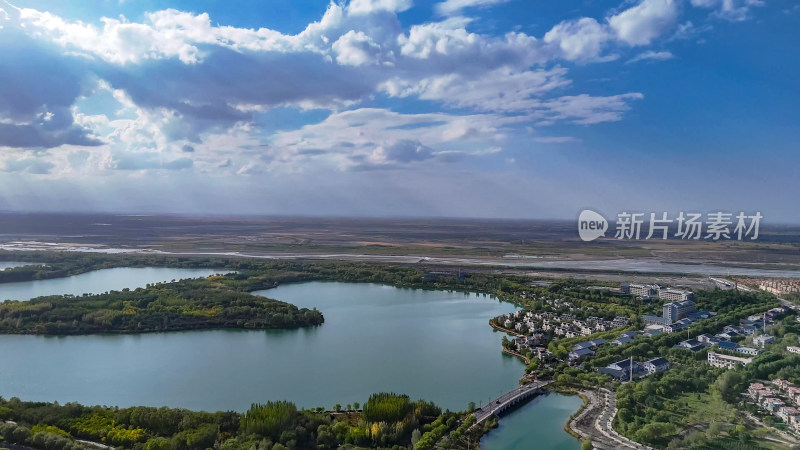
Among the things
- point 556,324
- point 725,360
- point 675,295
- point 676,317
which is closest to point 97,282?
point 556,324

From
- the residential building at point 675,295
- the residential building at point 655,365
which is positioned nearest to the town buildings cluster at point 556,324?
the residential building at point 655,365

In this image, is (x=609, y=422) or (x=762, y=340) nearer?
(x=609, y=422)

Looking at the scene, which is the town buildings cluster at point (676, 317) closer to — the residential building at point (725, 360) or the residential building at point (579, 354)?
the residential building at point (725, 360)

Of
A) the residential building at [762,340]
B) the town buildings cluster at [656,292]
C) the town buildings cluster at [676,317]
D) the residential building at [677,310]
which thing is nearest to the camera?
the residential building at [762,340]

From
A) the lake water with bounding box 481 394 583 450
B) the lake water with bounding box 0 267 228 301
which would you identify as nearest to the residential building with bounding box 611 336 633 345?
the lake water with bounding box 481 394 583 450

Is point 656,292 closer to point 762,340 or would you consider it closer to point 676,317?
point 676,317

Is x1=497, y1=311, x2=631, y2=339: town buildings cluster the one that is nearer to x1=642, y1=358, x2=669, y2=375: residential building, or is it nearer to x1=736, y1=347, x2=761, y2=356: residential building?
x1=642, y1=358, x2=669, y2=375: residential building
